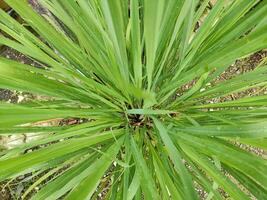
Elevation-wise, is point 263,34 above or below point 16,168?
above

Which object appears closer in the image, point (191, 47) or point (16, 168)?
point (16, 168)

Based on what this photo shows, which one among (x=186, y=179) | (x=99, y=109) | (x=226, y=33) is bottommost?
(x=186, y=179)

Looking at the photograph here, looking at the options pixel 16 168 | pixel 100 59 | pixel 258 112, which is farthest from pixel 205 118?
pixel 16 168

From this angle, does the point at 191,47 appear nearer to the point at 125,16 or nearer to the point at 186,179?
the point at 125,16

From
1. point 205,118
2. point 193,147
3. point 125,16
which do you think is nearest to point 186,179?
point 193,147

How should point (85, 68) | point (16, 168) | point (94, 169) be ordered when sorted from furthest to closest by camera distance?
point (85, 68) → point (94, 169) → point (16, 168)

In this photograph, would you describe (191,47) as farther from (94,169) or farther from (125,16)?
(94,169)

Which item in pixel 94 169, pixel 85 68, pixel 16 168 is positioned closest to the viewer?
pixel 16 168
